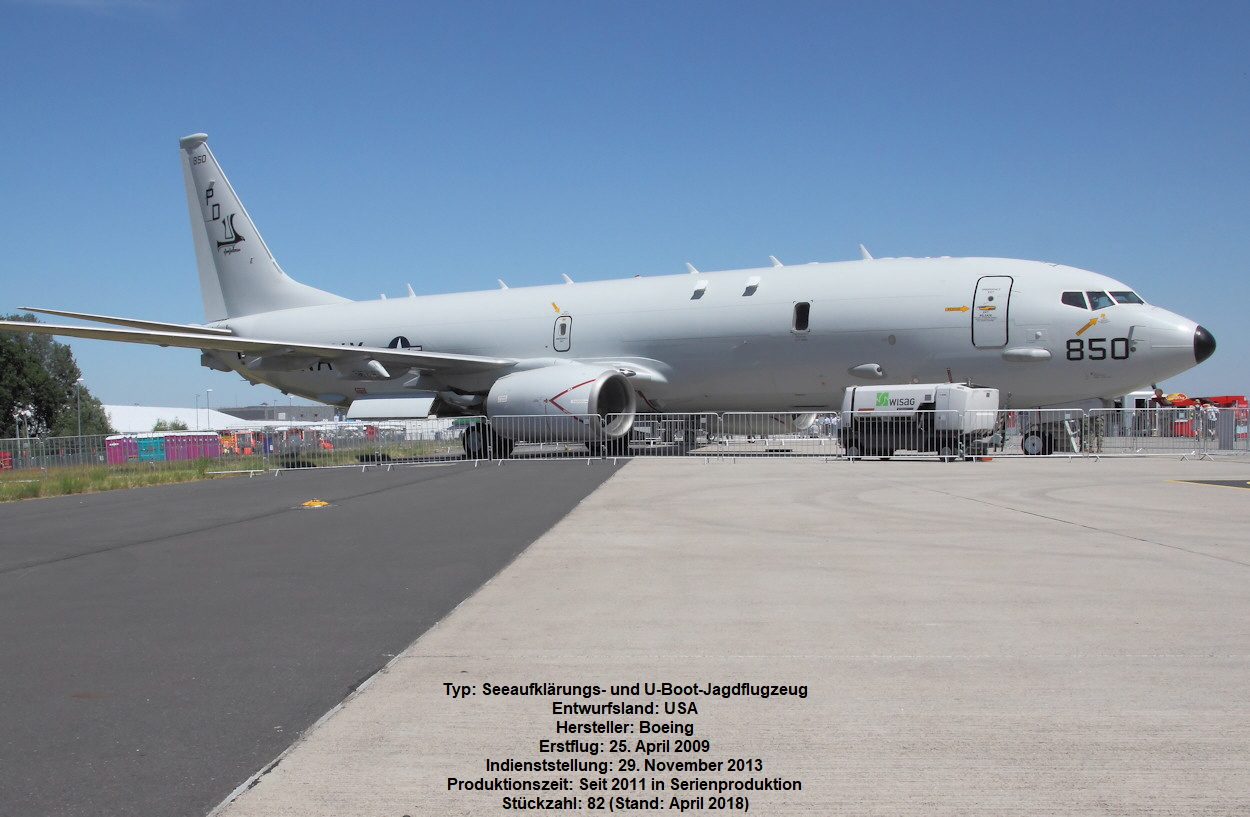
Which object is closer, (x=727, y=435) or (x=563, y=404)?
(x=563, y=404)

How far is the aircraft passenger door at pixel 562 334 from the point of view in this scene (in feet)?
70.3

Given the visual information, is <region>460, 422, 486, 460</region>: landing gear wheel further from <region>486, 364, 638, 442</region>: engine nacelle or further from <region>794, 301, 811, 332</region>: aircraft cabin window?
<region>794, 301, 811, 332</region>: aircraft cabin window

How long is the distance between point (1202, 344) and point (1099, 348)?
63.7 inches

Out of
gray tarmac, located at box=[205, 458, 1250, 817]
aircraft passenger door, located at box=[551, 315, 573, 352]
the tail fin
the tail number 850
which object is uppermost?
the tail fin

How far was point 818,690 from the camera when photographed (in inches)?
134

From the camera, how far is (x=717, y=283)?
788 inches

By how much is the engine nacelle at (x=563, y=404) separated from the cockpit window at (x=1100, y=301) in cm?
941

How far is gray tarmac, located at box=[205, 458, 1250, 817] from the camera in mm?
2613

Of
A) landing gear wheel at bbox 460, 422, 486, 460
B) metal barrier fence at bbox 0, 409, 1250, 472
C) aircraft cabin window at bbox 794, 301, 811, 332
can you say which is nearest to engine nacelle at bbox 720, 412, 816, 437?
metal barrier fence at bbox 0, 409, 1250, 472

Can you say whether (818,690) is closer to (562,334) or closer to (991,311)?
(991,311)

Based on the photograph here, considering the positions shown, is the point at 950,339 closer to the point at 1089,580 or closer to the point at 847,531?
the point at 847,531

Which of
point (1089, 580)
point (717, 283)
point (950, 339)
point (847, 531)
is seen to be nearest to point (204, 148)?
point (717, 283)

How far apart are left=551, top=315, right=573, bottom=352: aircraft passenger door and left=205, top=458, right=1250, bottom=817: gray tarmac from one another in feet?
48.5

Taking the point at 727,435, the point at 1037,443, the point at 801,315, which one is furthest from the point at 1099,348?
the point at 727,435
